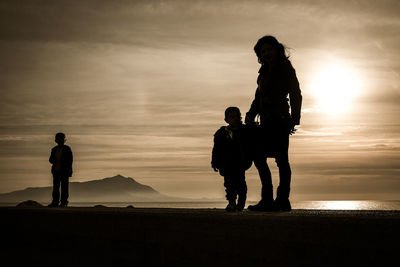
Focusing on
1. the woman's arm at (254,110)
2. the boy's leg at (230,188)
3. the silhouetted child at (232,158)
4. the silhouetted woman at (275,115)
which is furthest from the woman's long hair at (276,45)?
the boy's leg at (230,188)

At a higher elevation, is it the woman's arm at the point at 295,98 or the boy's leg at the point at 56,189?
the woman's arm at the point at 295,98

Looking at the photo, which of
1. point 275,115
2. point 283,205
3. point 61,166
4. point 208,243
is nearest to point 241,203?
point 283,205

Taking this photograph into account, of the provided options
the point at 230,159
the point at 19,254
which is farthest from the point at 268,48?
the point at 19,254

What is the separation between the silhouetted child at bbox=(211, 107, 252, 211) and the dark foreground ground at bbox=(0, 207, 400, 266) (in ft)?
11.8

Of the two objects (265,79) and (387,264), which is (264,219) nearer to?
(387,264)

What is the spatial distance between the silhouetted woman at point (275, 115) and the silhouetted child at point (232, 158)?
151cm

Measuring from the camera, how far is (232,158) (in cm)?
824

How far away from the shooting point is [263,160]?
6332 millimetres

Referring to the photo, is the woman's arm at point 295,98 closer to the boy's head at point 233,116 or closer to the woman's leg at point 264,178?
the woman's leg at point 264,178

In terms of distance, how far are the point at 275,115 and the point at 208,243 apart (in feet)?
11.0

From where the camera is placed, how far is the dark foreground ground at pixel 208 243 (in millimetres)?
2616

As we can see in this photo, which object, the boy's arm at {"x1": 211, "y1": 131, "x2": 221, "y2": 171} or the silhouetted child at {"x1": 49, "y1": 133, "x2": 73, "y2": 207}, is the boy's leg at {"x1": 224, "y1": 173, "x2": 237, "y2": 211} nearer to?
the boy's arm at {"x1": 211, "y1": 131, "x2": 221, "y2": 171}

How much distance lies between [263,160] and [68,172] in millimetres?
8059

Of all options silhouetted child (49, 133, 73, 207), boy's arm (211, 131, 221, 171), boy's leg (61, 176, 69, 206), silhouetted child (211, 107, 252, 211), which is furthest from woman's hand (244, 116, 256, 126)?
boy's leg (61, 176, 69, 206)
